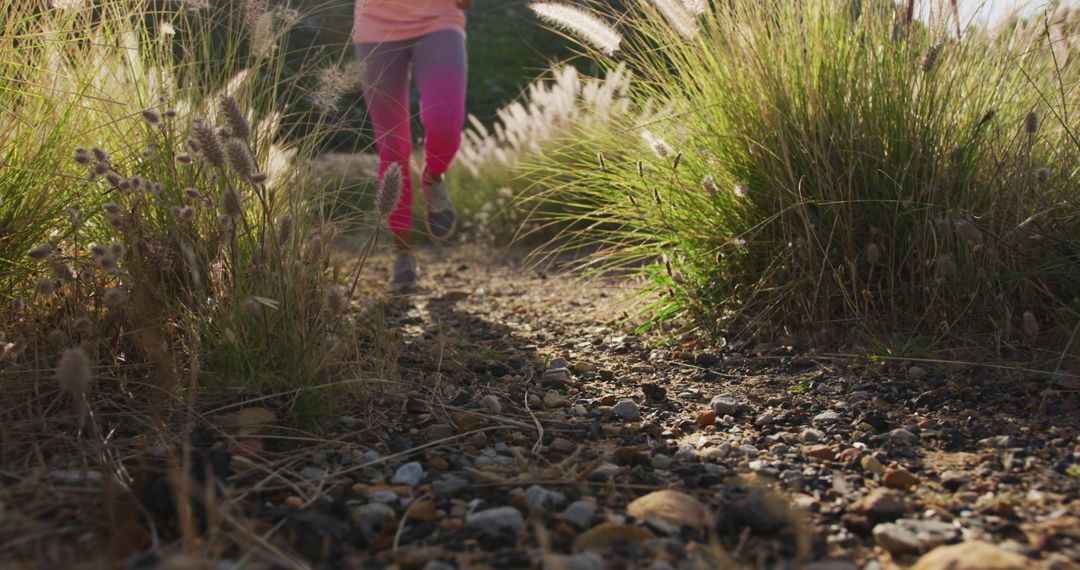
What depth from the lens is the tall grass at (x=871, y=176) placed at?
220 centimetres

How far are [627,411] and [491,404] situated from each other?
12.6 inches

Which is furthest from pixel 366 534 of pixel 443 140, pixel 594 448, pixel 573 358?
pixel 443 140

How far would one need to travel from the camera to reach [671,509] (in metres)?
1.39

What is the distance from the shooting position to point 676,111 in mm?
2783

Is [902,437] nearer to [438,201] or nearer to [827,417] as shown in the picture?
[827,417]

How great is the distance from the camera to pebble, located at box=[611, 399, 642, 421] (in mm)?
2000

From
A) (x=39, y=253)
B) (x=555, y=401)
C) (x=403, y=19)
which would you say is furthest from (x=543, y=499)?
(x=403, y=19)

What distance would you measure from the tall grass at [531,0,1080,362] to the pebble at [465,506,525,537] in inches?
49.1

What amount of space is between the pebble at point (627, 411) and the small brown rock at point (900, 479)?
61cm

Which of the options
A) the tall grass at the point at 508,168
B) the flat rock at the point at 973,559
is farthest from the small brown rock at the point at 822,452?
the tall grass at the point at 508,168

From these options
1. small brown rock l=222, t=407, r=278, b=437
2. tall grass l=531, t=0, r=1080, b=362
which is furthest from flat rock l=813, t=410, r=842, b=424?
small brown rock l=222, t=407, r=278, b=437

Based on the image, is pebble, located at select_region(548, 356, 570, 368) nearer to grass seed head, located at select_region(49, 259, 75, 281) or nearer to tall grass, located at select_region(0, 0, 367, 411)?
tall grass, located at select_region(0, 0, 367, 411)

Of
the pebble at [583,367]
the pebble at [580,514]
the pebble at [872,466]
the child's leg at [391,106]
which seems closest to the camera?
the pebble at [580,514]

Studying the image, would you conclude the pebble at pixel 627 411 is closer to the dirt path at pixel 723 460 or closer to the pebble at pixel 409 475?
the dirt path at pixel 723 460
